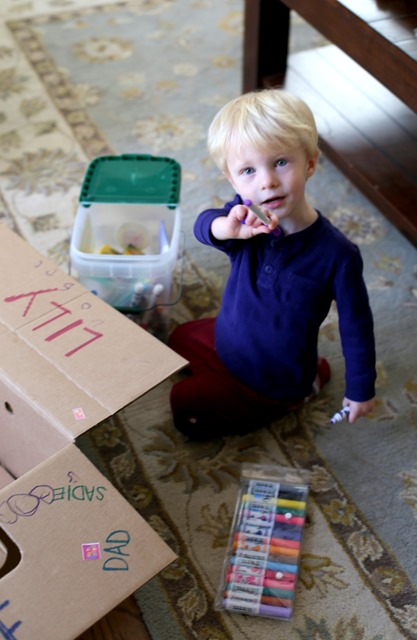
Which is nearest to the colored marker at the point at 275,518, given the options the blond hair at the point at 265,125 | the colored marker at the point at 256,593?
the colored marker at the point at 256,593

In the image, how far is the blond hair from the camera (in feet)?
3.05

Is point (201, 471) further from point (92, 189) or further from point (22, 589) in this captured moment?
point (92, 189)

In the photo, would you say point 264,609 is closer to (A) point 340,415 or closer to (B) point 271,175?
(A) point 340,415

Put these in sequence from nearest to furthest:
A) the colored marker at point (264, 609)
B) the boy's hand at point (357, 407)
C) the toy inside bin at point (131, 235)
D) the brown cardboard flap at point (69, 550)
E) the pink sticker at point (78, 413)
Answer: the brown cardboard flap at point (69, 550) < the pink sticker at point (78, 413) < the colored marker at point (264, 609) < the boy's hand at point (357, 407) < the toy inside bin at point (131, 235)

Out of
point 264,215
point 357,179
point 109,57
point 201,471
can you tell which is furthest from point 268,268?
point 109,57

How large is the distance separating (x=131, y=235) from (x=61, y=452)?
0.59 metres

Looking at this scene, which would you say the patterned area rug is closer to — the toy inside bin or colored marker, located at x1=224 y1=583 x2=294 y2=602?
colored marker, located at x1=224 y1=583 x2=294 y2=602

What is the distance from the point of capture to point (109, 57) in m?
2.15

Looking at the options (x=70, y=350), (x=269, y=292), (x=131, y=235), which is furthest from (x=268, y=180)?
(x=131, y=235)

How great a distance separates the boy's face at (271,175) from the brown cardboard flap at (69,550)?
0.41 m

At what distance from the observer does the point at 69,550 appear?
0.81m

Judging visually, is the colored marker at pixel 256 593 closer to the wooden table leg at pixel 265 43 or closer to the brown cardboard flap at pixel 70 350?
the brown cardboard flap at pixel 70 350

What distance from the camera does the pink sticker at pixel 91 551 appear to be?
81cm

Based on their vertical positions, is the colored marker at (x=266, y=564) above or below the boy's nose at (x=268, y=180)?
below
